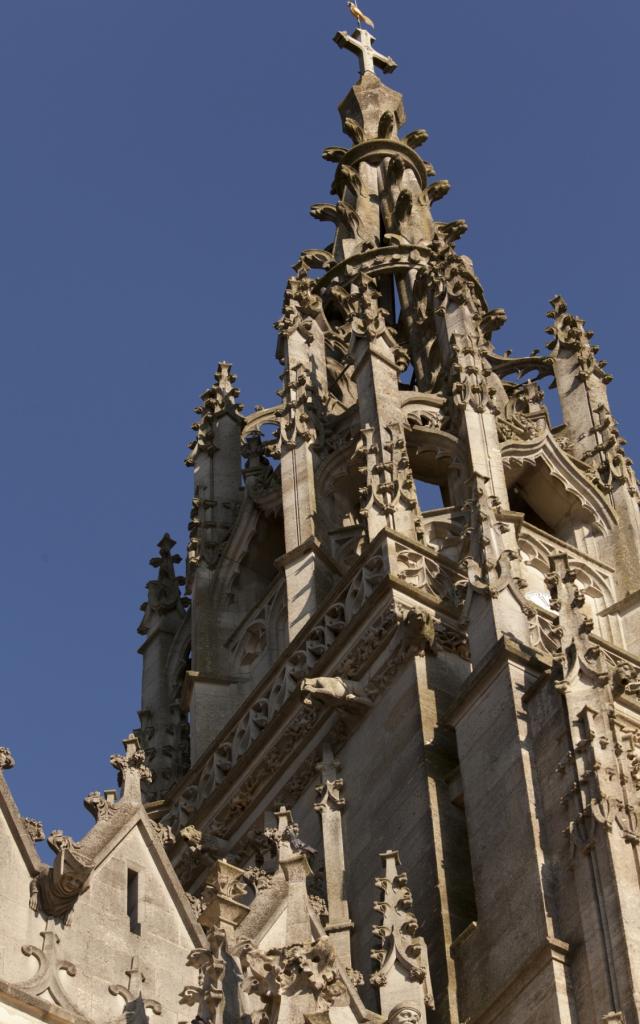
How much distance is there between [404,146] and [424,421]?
832cm

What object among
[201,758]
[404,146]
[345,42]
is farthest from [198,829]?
[345,42]

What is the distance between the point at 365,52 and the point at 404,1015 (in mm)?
25503

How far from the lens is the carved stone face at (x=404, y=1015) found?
72.8 ft

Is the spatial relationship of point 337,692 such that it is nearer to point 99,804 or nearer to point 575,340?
point 99,804

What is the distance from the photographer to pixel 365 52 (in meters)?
45.2

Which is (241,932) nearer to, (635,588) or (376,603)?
(376,603)

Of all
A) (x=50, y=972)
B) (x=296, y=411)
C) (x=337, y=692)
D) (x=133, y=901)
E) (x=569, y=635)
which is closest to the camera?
(x=50, y=972)

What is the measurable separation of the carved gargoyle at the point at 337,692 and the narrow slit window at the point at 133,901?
524 cm

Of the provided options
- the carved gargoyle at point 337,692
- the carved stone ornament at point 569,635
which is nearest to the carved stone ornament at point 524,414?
the carved gargoyle at point 337,692

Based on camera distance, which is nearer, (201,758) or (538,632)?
A: (538,632)

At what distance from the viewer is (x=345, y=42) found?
149 feet

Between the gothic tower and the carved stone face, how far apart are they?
3cm

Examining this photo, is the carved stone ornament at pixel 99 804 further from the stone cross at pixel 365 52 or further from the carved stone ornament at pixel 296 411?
the stone cross at pixel 365 52

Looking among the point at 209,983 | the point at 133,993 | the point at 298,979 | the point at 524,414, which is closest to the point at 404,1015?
the point at 298,979
